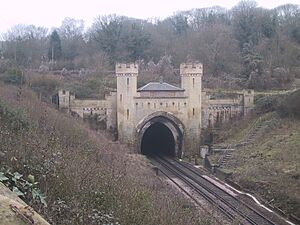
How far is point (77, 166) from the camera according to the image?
11031 mm

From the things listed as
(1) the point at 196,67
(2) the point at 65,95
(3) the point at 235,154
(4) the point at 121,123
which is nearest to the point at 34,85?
(2) the point at 65,95

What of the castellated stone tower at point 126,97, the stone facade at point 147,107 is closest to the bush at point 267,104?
the stone facade at point 147,107

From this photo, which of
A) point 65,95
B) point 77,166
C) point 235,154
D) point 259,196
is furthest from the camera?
point 65,95

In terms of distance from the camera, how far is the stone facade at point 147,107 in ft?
110

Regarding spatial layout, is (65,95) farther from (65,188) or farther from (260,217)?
(65,188)

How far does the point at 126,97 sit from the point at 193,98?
4975 millimetres

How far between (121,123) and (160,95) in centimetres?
346

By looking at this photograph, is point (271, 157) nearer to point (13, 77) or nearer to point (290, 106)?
point (290, 106)

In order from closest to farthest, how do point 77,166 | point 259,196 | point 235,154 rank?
point 77,166, point 259,196, point 235,154

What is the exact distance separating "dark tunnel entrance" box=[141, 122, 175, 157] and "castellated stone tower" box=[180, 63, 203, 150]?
1.70 m

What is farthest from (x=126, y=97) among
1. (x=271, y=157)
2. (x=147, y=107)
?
(x=271, y=157)

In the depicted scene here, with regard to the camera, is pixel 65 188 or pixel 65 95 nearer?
pixel 65 188

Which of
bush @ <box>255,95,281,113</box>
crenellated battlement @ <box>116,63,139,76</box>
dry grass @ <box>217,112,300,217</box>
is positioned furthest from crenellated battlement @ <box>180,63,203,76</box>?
bush @ <box>255,95,281,113</box>

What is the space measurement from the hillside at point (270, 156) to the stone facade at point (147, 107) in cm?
296
